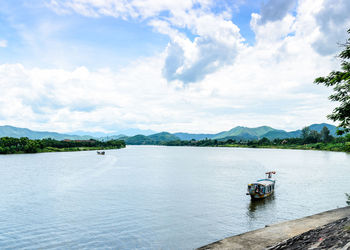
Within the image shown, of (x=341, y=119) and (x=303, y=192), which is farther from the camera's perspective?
(x=303, y=192)

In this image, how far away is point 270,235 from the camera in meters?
25.1

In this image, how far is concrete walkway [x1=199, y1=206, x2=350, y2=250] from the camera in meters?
22.7

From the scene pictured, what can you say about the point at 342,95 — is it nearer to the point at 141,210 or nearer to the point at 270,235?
the point at 270,235

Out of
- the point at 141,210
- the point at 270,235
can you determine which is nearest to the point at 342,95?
the point at 270,235

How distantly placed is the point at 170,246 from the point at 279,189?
42051 mm

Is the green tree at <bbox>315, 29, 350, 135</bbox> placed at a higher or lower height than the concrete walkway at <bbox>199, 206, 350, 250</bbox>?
higher

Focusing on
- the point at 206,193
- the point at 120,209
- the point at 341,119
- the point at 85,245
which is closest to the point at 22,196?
the point at 120,209

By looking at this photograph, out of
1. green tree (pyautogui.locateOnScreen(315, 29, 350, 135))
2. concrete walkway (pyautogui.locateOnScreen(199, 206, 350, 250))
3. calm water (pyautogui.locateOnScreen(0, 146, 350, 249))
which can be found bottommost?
calm water (pyautogui.locateOnScreen(0, 146, 350, 249))

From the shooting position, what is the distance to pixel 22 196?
50.1 meters

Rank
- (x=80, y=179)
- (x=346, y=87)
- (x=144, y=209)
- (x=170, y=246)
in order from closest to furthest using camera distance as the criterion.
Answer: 1. (x=346, y=87)
2. (x=170, y=246)
3. (x=144, y=209)
4. (x=80, y=179)

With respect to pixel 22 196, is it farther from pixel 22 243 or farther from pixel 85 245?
pixel 85 245

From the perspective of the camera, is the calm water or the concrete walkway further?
the calm water

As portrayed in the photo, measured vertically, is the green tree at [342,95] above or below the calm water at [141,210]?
above

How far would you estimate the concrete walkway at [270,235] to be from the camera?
22688mm
